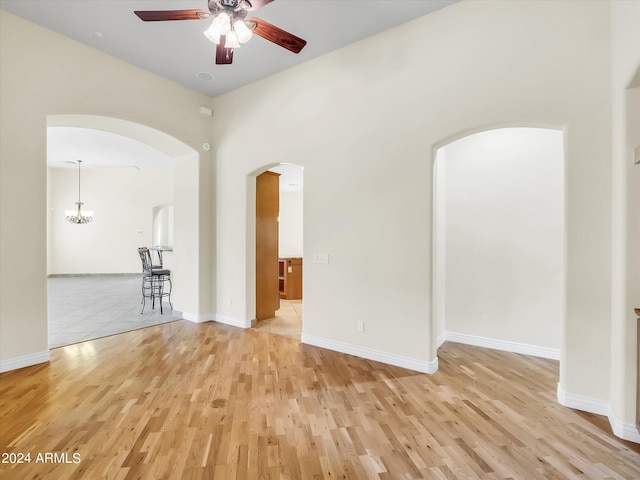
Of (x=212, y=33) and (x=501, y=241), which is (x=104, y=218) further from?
(x=501, y=241)

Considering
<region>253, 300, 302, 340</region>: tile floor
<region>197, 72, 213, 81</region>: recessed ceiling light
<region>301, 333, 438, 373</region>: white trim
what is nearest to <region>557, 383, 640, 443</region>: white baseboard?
<region>301, 333, 438, 373</region>: white trim

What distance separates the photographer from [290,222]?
10.9 meters

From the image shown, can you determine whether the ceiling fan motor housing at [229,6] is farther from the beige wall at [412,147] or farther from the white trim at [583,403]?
the white trim at [583,403]

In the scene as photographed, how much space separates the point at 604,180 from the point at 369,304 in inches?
95.4

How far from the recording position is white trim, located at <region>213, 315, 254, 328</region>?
4.83 m

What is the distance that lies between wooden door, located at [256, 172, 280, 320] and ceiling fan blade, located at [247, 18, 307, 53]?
8.78 feet

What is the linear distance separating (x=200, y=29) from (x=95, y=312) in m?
5.27

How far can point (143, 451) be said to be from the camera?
2.01 meters

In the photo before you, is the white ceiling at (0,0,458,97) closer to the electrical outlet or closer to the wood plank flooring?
the electrical outlet

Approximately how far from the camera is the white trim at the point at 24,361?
320 cm

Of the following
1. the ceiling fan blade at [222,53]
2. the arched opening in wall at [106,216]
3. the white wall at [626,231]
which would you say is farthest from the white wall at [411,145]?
the arched opening in wall at [106,216]

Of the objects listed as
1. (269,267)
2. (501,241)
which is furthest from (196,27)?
(501,241)

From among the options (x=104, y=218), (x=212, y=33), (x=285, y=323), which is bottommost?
(x=285, y=323)

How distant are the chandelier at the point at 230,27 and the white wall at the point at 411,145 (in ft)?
5.30
